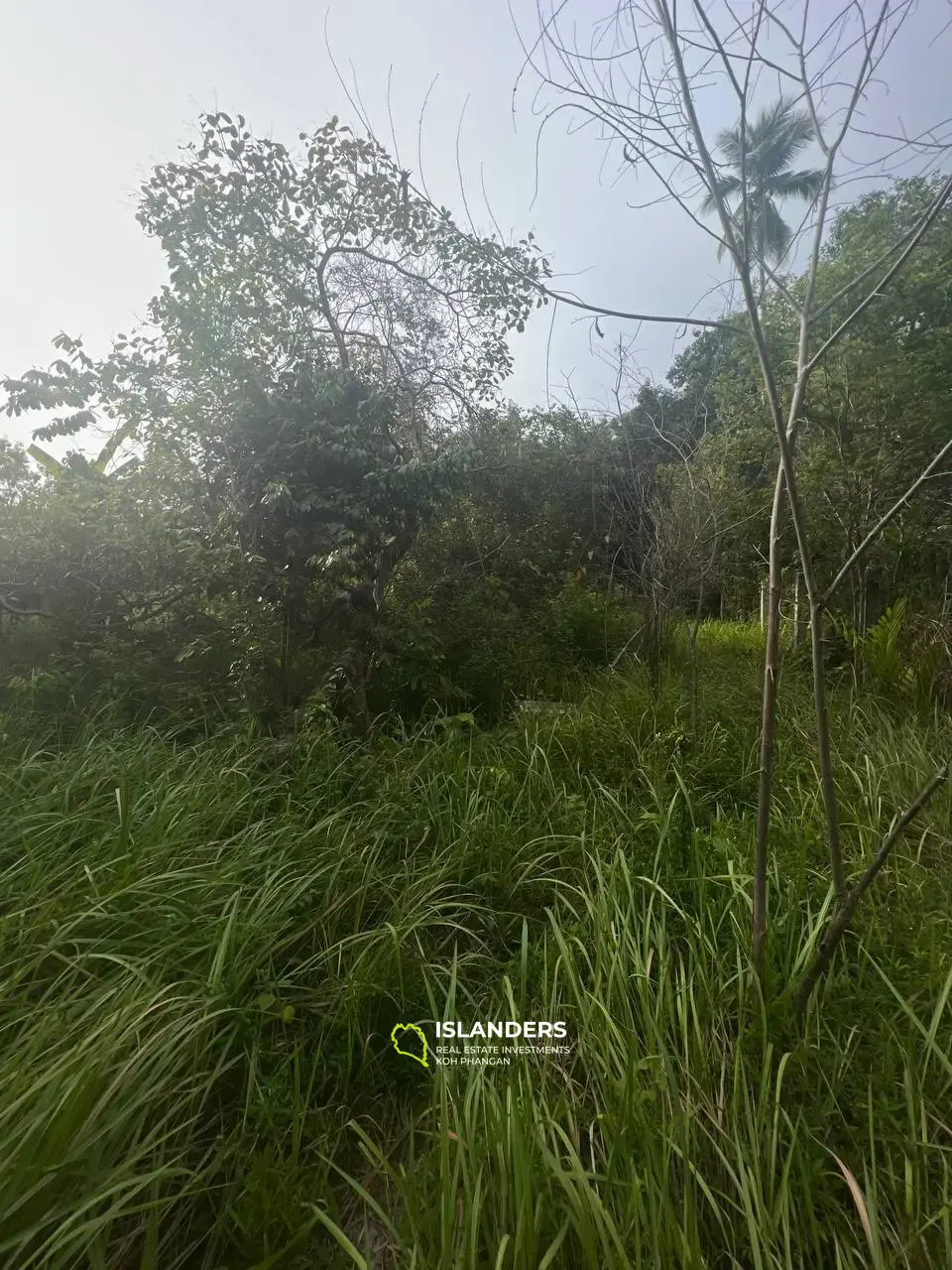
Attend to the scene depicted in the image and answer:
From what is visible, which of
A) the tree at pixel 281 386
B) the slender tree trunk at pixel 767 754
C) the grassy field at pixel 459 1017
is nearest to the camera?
the grassy field at pixel 459 1017

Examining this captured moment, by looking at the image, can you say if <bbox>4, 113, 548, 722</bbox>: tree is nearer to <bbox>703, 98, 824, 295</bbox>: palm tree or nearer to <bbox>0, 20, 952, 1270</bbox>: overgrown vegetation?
<bbox>0, 20, 952, 1270</bbox>: overgrown vegetation

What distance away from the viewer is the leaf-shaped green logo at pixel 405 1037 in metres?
1.24

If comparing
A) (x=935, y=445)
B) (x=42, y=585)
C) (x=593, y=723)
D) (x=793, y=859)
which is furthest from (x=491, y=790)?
(x=935, y=445)

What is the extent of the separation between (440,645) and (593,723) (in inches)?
50.8

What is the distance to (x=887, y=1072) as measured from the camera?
39.9 inches

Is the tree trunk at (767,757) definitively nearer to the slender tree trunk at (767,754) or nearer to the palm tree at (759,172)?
the slender tree trunk at (767,754)

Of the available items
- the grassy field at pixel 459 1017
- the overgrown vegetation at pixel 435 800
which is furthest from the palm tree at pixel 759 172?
the grassy field at pixel 459 1017

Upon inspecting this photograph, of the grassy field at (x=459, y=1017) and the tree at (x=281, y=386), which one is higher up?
the tree at (x=281, y=386)

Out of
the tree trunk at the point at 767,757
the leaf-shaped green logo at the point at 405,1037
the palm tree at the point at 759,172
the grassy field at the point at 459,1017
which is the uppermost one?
the palm tree at the point at 759,172

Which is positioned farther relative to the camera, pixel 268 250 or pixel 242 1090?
pixel 268 250

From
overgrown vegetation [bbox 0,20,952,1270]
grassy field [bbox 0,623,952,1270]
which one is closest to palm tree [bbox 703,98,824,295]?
overgrown vegetation [bbox 0,20,952,1270]

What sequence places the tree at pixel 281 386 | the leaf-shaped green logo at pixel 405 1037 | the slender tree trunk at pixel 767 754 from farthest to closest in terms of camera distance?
the tree at pixel 281 386 < the leaf-shaped green logo at pixel 405 1037 < the slender tree trunk at pixel 767 754

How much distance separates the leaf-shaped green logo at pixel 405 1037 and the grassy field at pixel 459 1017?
31 millimetres

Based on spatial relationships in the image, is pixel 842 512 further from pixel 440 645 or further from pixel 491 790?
pixel 491 790
